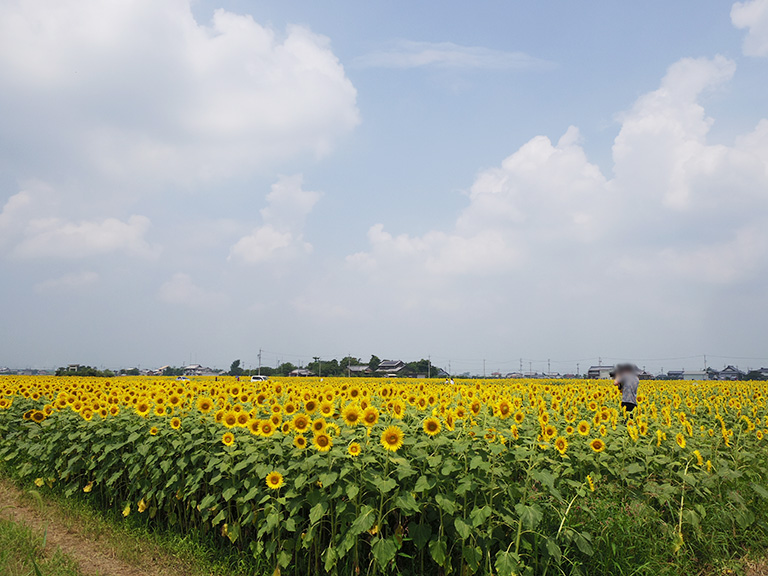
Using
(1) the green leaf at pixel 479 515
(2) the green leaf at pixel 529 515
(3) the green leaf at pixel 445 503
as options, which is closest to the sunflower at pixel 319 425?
(3) the green leaf at pixel 445 503

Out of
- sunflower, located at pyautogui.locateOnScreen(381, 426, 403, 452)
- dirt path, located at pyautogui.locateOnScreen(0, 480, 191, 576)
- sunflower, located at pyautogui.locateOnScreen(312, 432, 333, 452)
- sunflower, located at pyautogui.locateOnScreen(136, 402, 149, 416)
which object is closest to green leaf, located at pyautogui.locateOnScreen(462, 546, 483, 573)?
sunflower, located at pyautogui.locateOnScreen(381, 426, 403, 452)

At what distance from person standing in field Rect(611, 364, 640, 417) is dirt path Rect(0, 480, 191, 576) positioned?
7823 millimetres

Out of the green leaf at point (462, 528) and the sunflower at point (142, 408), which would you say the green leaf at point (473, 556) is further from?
the sunflower at point (142, 408)

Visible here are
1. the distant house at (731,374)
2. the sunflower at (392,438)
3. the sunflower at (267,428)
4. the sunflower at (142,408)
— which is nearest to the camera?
the sunflower at (392,438)

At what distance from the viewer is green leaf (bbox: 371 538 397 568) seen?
3.74 m

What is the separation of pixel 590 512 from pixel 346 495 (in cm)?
208

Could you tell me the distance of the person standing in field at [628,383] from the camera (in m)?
9.31

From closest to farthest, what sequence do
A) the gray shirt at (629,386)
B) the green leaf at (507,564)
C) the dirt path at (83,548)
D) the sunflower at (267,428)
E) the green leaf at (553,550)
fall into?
1. the green leaf at (507,564)
2. the green leaf at (553,550)
3. the sunflower at (267,428)
4. the dirt path at (83,548)
5. the gray shirt at (629,386)

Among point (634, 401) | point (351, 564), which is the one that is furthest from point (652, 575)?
point (634, 401)

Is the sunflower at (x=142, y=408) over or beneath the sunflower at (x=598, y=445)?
over

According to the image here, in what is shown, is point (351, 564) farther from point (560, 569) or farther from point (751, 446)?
point (751, 446)

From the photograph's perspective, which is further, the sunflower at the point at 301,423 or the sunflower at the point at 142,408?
the sunflower at the point at 142,408

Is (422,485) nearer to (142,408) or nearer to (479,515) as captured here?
(479,515)

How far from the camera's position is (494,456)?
13.8 feet
